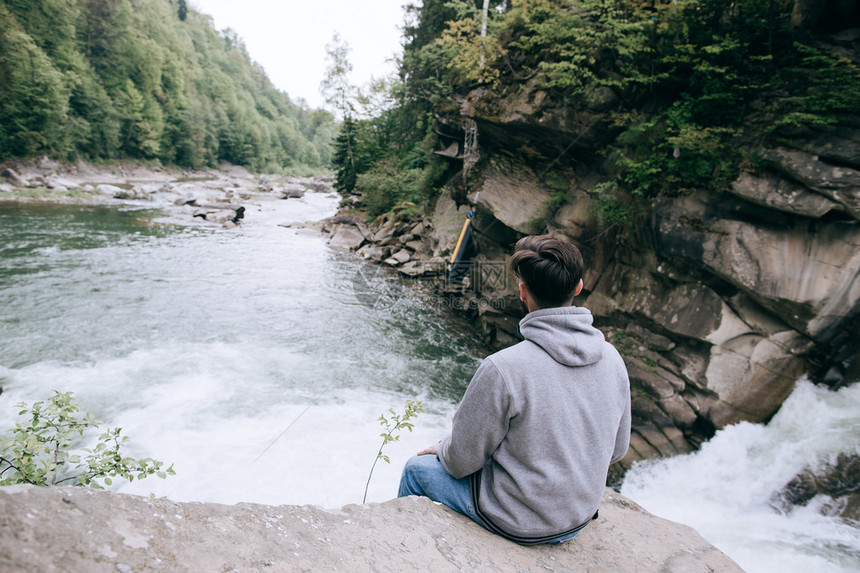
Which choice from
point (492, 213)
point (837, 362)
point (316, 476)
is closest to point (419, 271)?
point (492, 213)

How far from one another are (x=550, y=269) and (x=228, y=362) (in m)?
8.06

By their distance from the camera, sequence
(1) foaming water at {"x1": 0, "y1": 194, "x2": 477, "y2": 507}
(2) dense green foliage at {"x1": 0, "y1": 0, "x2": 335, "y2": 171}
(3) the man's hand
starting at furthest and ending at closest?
(2) dense green foliage at {"x1": 0, "y1": 0, "x2": 335, "y2": 171}, (1) foaming water at {"x1": 0, "y1": 194, "x2": 477, "y2": 507}, (3) the man's hand

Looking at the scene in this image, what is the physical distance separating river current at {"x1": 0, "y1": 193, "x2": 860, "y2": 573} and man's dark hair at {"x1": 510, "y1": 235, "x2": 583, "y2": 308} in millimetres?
4578

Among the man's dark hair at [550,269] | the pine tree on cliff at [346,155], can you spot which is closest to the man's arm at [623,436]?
the man's dark hair at [550,269]

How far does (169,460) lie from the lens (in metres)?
5.43

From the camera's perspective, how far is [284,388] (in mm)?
7434

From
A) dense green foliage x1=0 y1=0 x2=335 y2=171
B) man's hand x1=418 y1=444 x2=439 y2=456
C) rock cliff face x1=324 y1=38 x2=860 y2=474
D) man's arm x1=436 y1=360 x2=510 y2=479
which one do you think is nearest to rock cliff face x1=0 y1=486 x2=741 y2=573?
man's hand x1=418 y1=444 x2=439 y2=456

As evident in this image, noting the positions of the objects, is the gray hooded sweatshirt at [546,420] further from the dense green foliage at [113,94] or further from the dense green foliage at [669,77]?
the dense green foliage at [113,94]

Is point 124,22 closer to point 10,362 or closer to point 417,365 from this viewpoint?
point 10,362

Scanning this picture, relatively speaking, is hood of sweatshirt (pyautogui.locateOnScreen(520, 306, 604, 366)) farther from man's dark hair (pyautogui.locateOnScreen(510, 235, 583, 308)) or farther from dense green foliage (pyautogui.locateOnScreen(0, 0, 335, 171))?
dense green foliage (pyautogui.locateOnScreen(0, 0, 335, 171))

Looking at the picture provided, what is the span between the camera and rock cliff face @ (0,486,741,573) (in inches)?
44.7

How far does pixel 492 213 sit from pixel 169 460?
339 inches

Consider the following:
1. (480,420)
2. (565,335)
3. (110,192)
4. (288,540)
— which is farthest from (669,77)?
(110,192)

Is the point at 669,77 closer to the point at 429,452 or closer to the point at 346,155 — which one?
the point at 429,452
